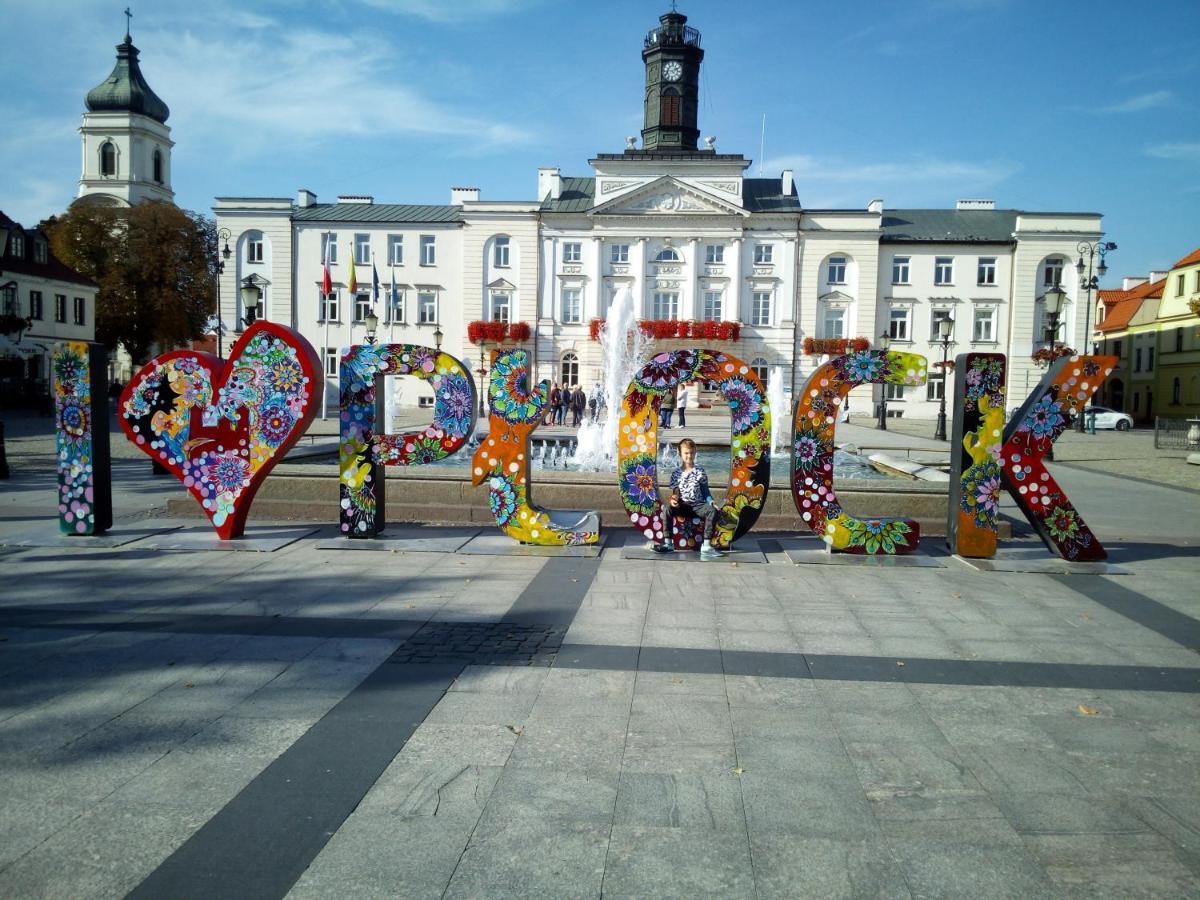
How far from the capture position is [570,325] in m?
51.3

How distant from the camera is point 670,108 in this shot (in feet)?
174

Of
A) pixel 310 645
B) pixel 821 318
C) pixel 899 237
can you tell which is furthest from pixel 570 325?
pixel 310 645

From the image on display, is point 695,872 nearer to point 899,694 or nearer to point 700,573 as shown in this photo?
point 899,694

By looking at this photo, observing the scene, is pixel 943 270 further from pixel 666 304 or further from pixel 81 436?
pixel 81 436

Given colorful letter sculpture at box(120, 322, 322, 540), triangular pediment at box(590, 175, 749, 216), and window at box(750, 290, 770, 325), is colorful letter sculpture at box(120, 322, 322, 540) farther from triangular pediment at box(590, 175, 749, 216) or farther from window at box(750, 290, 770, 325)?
window at box(750, 290, 770, 325)

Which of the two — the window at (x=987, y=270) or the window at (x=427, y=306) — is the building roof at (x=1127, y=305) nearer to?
the window at (x=987, y=270)

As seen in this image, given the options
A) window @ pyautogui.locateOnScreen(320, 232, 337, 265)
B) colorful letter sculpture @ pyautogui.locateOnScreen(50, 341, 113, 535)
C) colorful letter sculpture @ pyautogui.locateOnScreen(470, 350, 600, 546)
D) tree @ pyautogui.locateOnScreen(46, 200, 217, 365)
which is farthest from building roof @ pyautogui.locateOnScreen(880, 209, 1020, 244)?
colorful letter sculpture @ pyautogui.locateOnScreen(50, 341, 113, 535)

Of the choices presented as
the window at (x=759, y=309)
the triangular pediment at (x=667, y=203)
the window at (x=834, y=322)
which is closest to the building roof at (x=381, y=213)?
the triangular pediment at (x=667, y=203)

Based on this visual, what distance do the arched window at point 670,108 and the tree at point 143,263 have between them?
28.4 m

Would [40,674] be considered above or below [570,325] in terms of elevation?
below

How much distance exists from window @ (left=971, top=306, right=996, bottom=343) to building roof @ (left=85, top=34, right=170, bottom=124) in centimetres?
6191

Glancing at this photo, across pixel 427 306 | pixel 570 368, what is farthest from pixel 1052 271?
pixel 427 306

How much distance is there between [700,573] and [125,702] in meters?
5.68

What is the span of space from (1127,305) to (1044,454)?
59104 mm
